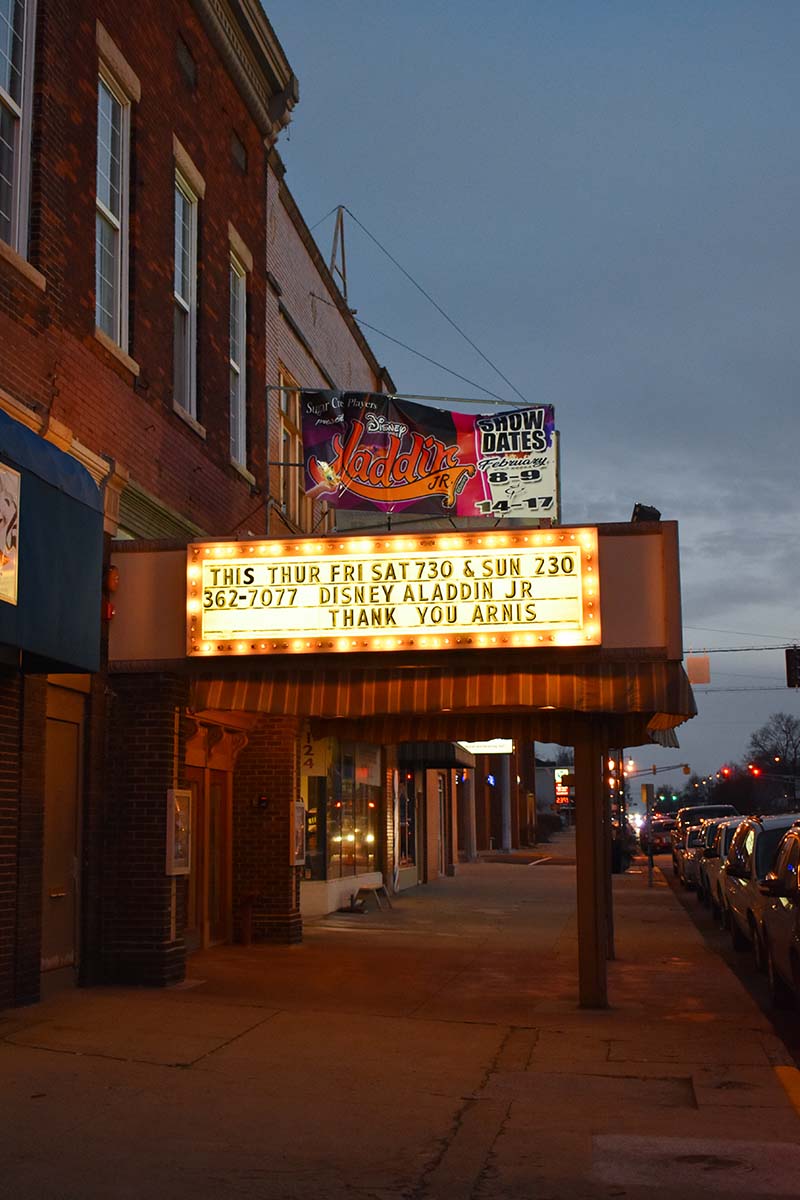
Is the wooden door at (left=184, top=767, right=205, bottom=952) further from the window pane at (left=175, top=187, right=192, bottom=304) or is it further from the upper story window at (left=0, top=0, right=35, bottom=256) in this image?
the upper story window at (left=0, top=0, right=35, bottom=256)

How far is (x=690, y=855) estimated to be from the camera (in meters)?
30.4

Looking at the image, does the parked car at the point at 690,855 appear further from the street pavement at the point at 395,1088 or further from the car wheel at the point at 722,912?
the street pavement at the point at 395,1088

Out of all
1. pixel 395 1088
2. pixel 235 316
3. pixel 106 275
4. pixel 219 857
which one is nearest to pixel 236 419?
pixel 235 316

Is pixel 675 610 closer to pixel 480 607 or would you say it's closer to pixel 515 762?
pixel 480 607

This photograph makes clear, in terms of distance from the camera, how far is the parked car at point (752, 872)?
48.8ft

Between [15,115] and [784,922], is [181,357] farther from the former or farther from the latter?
[784,922]

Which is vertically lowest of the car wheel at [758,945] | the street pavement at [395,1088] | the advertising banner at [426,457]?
the street pavement at [395,1088]

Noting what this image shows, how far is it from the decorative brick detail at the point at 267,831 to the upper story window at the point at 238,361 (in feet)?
12.5

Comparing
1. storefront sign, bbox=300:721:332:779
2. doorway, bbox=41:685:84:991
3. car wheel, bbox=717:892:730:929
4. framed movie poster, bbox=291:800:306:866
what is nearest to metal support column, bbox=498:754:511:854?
car wheel, bbox=717:892:730:929

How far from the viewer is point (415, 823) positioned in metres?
31.2

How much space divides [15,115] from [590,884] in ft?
28.5

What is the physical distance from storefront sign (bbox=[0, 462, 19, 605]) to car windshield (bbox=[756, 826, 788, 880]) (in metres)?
9.68

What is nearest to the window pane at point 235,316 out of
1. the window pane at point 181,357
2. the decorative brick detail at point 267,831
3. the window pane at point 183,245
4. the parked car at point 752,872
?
the window pane at point 183,245

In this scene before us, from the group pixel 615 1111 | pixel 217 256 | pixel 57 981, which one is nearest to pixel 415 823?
pixel 217 256
